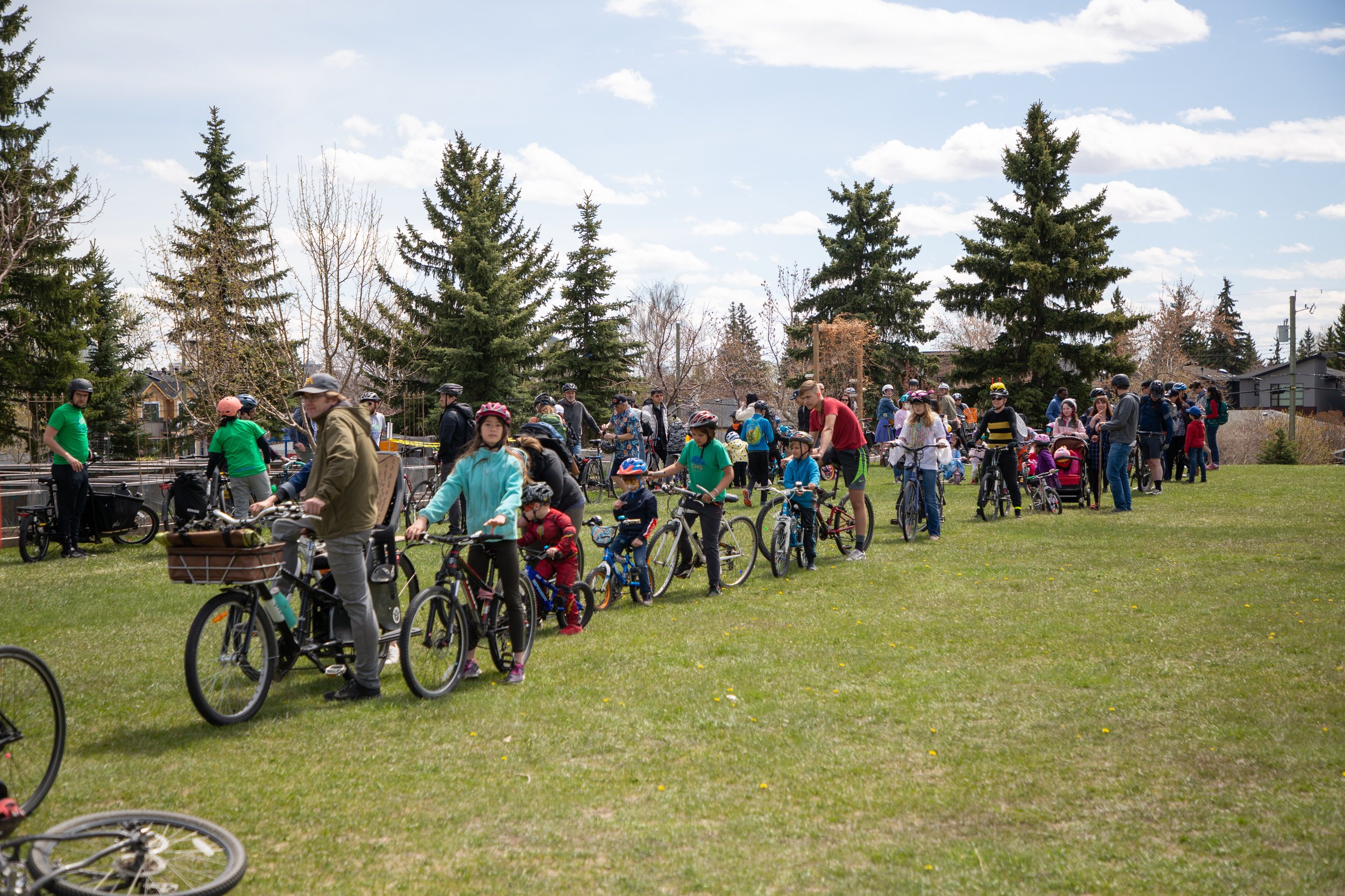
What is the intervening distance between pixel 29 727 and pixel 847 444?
9.00 meters

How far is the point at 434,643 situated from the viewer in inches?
246

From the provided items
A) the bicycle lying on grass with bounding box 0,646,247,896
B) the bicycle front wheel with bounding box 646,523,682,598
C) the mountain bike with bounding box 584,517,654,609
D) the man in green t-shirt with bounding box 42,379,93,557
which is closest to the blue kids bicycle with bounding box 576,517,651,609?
the mountain bike with bounding box 584,517,654,609

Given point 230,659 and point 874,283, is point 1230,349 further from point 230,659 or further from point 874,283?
point 230,659

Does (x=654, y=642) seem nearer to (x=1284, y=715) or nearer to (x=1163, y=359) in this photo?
(x=1284, y=715)

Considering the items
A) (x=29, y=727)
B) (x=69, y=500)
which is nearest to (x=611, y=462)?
(x=69, y=500)

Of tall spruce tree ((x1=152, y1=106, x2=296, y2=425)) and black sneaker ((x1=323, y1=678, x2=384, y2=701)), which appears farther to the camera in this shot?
tall spruce tree ((x1=152, y1=106, x2=296, y2=425))

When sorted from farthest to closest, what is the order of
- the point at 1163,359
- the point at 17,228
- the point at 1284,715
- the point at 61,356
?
the point at 1163,359
the point at 61,356
the point at 17,228
the point at 1284,715

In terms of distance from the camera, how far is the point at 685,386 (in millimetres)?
50438

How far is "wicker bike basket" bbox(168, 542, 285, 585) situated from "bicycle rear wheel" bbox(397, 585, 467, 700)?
2.88ft

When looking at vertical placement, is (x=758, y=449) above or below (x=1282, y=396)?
below

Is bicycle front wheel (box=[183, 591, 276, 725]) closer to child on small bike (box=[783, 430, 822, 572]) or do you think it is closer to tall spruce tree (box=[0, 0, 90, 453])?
child on small bike (box=[783, 430, 822, 572])

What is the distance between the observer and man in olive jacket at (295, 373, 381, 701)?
5.78 metres

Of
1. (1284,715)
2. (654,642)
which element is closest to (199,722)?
(654,642)

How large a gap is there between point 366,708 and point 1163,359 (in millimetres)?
58225
